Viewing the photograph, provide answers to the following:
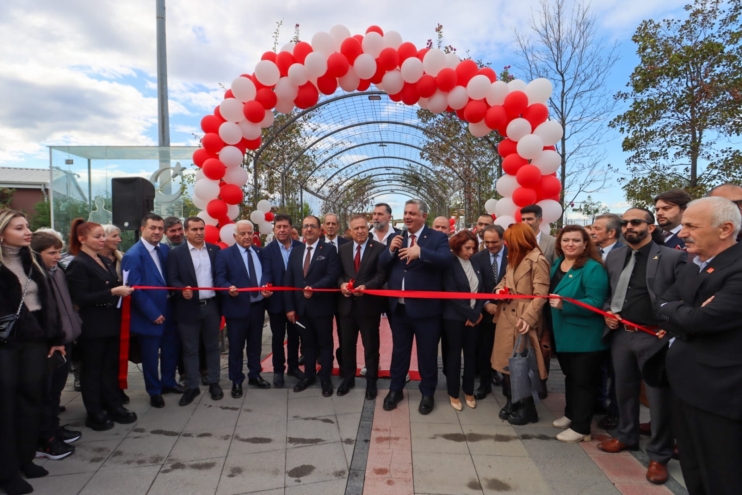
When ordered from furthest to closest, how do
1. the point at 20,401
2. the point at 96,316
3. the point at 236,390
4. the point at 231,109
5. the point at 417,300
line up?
the point at 231,109
the point at 236,390
the point at 417,300
the point at 96,316
the point at 20,401

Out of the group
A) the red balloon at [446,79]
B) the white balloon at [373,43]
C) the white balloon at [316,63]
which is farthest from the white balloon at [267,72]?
the red balloon at [446,79]

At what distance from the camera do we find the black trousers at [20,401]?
2773 mm

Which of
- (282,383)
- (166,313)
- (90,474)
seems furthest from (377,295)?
(90,474)

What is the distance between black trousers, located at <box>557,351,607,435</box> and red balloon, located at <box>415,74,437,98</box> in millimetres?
4115

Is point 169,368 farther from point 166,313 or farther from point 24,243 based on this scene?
point 24,243

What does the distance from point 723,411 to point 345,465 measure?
2.30 metres

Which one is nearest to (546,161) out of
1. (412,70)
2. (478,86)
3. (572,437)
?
(478,86)

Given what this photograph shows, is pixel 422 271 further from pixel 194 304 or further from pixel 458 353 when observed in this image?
pixel 194 304

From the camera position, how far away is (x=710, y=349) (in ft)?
7.23

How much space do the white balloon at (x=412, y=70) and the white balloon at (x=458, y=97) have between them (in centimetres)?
52

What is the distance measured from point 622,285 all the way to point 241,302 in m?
3.48

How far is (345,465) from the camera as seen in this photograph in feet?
10.2

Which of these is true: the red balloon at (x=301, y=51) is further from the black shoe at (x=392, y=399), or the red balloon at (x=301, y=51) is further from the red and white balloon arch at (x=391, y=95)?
the black shoe at (x=392, y=399)

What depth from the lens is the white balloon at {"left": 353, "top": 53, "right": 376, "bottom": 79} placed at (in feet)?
19.2
